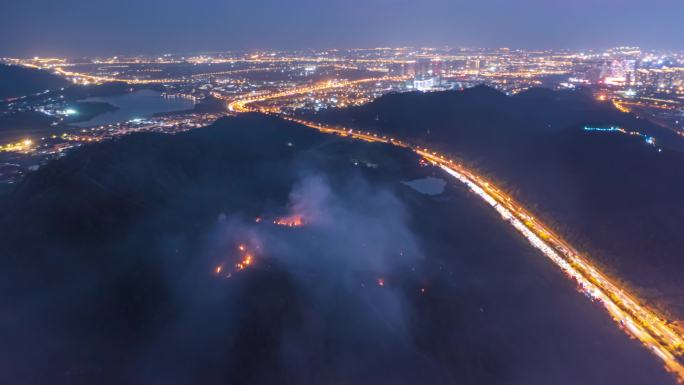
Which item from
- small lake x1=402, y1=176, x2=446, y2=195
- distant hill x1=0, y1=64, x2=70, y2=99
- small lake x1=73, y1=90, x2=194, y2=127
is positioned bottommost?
small lake x1=402, y1=176, x2=446, y2=195

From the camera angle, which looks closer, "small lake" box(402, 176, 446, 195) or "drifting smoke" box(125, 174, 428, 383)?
"drifting smoke" box(125, 174, 428, 383)

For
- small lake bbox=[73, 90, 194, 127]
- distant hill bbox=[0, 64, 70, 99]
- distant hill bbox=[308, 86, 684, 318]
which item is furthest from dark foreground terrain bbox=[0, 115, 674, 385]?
distant hill bbox=[0, 64, 70, 99]

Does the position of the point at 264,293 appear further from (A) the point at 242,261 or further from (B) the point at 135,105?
(B) the point at 135,105

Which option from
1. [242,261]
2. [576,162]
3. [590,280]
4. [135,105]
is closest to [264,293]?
[242,261]

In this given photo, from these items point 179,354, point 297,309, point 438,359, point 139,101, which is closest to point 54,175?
point 179,354

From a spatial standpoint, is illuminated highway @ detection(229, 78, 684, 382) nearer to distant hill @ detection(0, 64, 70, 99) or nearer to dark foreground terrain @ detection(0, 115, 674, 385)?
dark foreground terrain @ detection(0, 115, 674, 385)

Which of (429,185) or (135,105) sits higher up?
(135,105)

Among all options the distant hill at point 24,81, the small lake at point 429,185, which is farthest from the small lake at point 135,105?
the small lake at point 429,185
